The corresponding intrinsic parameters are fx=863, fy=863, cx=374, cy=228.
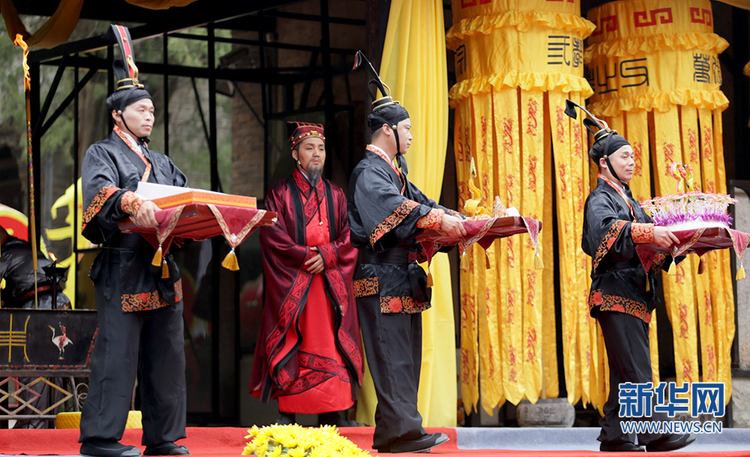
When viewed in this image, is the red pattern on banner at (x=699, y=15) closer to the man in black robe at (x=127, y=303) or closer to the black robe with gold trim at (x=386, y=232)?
the black robe with gold trim at (x=386, y=232)

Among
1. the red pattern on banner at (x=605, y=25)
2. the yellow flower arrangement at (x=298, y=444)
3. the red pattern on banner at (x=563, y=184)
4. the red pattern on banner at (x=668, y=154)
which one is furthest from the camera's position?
the red pattern on banner at (x=605, y=25)

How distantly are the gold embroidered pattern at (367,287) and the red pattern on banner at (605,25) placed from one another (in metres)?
2.89

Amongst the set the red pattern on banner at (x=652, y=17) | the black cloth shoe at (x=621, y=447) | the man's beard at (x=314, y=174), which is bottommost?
the black cloth shoe at (x=621, y=447)

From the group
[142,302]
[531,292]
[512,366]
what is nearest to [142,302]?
[142,302]

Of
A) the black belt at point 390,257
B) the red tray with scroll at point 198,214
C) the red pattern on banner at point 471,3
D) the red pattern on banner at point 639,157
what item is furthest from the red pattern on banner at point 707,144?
the red tray with scroll at point 198,214

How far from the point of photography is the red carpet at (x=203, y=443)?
3543 millimetres

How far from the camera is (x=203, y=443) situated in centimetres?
403

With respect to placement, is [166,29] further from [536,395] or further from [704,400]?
[704,400]

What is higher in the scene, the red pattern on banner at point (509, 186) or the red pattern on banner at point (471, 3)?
the red pattern on banner at point (471, 3)

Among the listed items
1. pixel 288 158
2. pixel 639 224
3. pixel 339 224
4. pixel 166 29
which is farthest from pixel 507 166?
pixel 166 29

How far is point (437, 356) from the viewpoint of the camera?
485 centimetres

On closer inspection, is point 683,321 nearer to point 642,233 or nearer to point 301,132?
point 642,233

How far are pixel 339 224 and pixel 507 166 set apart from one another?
103 cm

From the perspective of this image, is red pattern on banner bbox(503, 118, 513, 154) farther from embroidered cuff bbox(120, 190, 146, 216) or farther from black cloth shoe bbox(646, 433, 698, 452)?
embroidered cuff bbox(120, 190, 146, 216)
